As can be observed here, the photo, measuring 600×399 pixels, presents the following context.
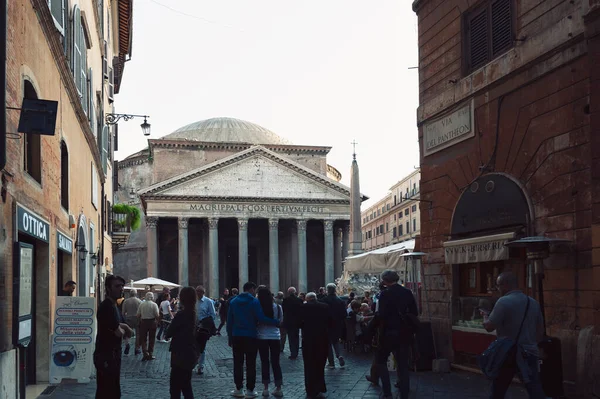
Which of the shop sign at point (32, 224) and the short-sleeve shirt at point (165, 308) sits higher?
the shop sign at point (32, 224)

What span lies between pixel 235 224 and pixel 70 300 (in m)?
40.0

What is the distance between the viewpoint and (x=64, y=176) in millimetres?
11273

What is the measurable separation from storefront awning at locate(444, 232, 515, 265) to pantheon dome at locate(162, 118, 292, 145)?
48097mm

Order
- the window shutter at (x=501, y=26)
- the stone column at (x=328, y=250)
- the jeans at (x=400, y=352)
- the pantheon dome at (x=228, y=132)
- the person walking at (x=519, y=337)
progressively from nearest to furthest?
the person walking at (x=519, y=337)
the jeans at (x=400, y=352)
the window shutter at (x=501, y=26)
the stone column at (x=328, y=250)
the pantheon dome at (x=228, y=132)

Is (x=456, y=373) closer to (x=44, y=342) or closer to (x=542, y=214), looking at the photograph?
(x=542, y=214)

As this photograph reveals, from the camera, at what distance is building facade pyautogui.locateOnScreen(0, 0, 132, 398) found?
264 inches

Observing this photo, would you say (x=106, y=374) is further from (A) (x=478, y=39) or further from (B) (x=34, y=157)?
(A) (x=478, y=39)

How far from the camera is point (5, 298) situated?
6535 millimetres

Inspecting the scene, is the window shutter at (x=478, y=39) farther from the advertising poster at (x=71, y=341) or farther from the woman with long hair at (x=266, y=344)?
the advertising poster at (x=71, y=341)

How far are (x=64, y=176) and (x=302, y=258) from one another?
110 feet

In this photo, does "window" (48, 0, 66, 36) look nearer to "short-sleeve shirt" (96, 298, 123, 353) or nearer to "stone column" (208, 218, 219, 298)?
"short-sleeve shirt" (96, 298, 123, 353)

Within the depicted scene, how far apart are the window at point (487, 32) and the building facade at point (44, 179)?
16.5ft

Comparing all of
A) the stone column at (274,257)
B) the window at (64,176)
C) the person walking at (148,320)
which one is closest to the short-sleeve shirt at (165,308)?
the person walking at (148,320)

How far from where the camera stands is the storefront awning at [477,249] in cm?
873
